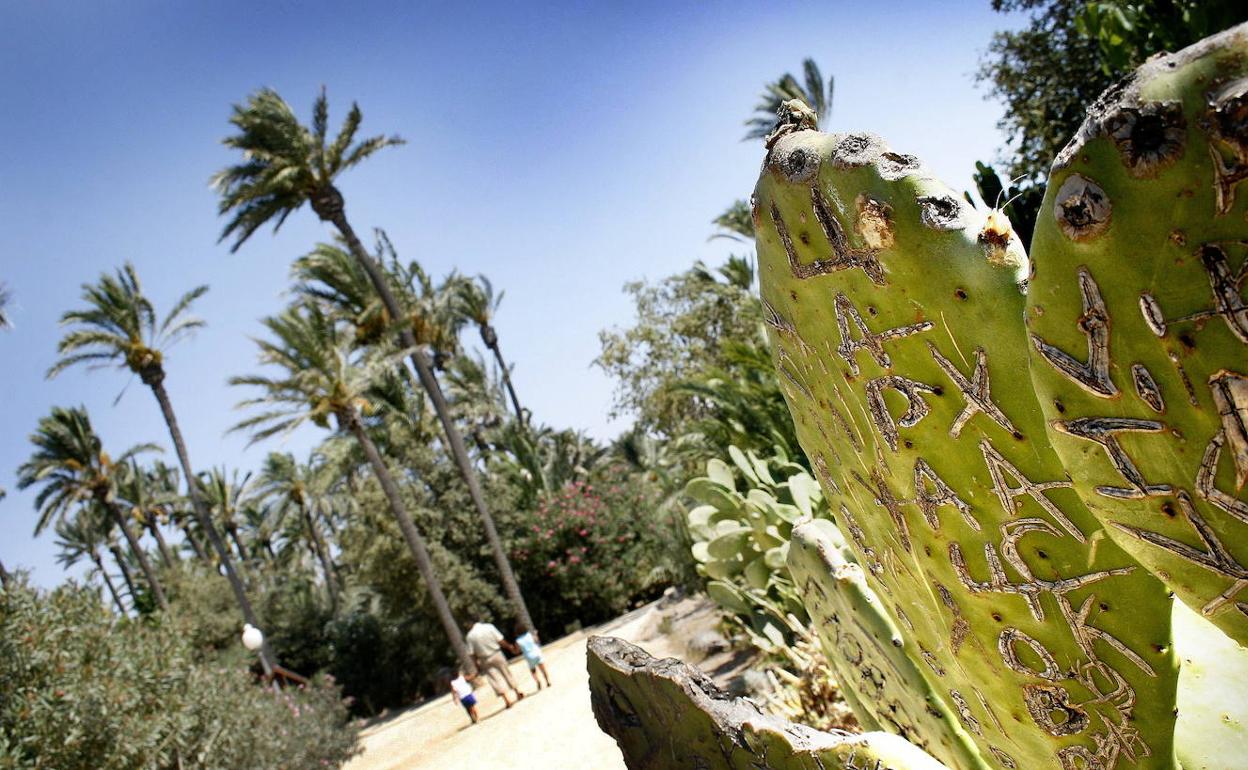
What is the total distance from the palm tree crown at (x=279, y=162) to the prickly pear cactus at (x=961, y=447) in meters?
15.9

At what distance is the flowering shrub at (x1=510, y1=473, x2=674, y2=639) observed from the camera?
1934 cm

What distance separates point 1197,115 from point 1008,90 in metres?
13.7

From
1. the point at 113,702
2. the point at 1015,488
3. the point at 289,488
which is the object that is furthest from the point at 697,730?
the point at 289,488

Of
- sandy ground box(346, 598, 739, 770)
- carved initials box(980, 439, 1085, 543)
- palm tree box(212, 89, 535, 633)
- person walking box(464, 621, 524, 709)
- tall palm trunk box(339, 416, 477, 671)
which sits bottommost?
sandy ground box(346, 598, 739, 770)

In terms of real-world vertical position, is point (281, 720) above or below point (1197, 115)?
below

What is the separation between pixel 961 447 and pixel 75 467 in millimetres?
30110

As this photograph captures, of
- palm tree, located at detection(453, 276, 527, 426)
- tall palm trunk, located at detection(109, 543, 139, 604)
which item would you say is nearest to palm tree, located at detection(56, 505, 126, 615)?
tall palm trunk, located at detection(109, 543, 139, 604)

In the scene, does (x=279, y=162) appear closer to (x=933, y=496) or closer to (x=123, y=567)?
(x=933, y=496)

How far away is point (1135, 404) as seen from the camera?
751 mm

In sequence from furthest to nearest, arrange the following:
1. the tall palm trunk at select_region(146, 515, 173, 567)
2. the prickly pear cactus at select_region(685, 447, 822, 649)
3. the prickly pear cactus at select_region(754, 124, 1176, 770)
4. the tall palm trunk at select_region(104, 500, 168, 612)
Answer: the tall palm trunk at select_region(146, 515, 173, 567) < the tall palm trunk at select_region(104, 500, 168, 612) < the prickly pear cactus at select_region(685, 447, 822, 649) < the prickly pear cactus at select_region(754, 124, 1176, 770)

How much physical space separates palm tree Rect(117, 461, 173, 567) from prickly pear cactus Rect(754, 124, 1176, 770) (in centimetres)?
3506

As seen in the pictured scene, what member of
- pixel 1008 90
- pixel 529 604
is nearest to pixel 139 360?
pixel 529 604

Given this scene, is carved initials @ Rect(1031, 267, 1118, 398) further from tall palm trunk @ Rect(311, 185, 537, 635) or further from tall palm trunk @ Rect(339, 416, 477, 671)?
tall palm trunk @ Rect(311, 185, 537, 635)

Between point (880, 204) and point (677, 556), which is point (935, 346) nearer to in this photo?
point (880, 204)
